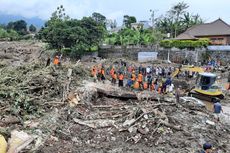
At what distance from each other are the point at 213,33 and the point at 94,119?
3500cm

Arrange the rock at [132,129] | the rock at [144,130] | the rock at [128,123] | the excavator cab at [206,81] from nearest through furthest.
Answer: the rock at [144,130]
the rock at [132,129]
the rock at [128,123]
the excavator cab at [206,81]

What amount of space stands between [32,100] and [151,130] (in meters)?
4.70

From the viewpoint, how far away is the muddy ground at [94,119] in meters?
10.4

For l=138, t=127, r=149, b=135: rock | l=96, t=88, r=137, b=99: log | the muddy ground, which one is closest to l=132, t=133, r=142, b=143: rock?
the muddy ground

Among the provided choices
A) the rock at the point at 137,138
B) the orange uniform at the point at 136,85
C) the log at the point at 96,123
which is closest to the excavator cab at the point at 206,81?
the orange uniform at the point at 136,85

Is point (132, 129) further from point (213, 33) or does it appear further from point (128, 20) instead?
point (128, 20)

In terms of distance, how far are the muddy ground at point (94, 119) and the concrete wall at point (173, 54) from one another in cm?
2268

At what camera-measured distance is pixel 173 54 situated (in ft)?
127

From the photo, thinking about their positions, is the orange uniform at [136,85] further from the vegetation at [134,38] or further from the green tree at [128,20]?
the green tree at [128,20]

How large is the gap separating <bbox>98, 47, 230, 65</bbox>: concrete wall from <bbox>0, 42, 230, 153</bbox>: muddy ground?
22675 mm

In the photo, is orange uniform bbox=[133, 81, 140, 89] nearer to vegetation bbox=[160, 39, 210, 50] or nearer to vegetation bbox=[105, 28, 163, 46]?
vegetation bbox=[160, 39, 210, 50]

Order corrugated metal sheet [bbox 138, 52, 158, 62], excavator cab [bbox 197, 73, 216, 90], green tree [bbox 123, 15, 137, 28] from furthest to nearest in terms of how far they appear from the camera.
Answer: green tree [bbox 123, 15, 137, 28], corrugated metal sheet [bbox 138, 52, 158, 62], excavator cab [bbox 197, 73, 216, 90]

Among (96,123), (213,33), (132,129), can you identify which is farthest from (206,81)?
(213,33)

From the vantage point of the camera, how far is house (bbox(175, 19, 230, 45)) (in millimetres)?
42531
